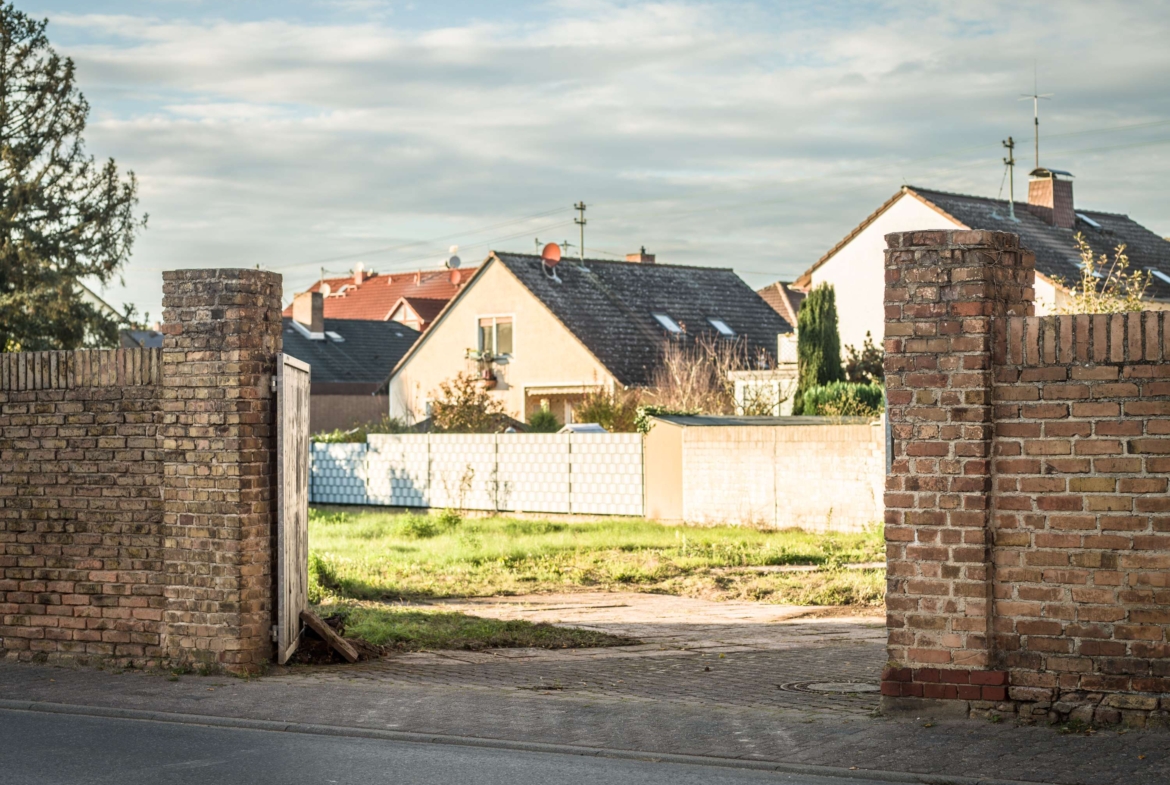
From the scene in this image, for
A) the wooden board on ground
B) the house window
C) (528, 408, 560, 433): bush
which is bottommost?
the wooden board on ground

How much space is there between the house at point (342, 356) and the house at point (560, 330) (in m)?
7.02

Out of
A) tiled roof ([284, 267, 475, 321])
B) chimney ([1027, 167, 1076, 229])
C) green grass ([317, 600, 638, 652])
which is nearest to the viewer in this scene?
green grass ([317, 600, 638, 652])

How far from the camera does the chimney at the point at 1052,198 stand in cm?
3962

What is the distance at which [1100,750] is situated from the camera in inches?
279

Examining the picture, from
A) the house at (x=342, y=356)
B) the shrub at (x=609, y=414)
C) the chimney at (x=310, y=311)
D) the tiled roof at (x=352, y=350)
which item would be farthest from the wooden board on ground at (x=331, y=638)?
the chimney at (x=310, y=311)

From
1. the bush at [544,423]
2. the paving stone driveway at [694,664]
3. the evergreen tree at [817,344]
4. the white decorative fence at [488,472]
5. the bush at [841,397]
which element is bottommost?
the paving stone driveway at [694,664]

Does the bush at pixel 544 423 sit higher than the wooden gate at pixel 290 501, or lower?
higher

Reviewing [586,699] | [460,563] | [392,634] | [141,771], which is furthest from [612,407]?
[141,771]

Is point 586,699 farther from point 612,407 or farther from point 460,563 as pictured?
point 612,407

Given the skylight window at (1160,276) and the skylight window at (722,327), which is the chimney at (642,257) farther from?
the skylight window at (1160,276)

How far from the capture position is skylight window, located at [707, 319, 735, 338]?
43.6 m

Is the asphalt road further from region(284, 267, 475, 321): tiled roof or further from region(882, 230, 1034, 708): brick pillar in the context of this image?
region(284, 267, 475, 321): tiled roof

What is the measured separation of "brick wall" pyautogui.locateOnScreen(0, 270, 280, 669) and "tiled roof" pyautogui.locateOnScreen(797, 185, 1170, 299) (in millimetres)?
27239

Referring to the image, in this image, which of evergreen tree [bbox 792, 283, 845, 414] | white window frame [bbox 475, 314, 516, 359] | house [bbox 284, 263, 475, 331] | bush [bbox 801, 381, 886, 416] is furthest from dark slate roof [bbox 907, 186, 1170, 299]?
house [bbox 284, 263, 475, 331]
